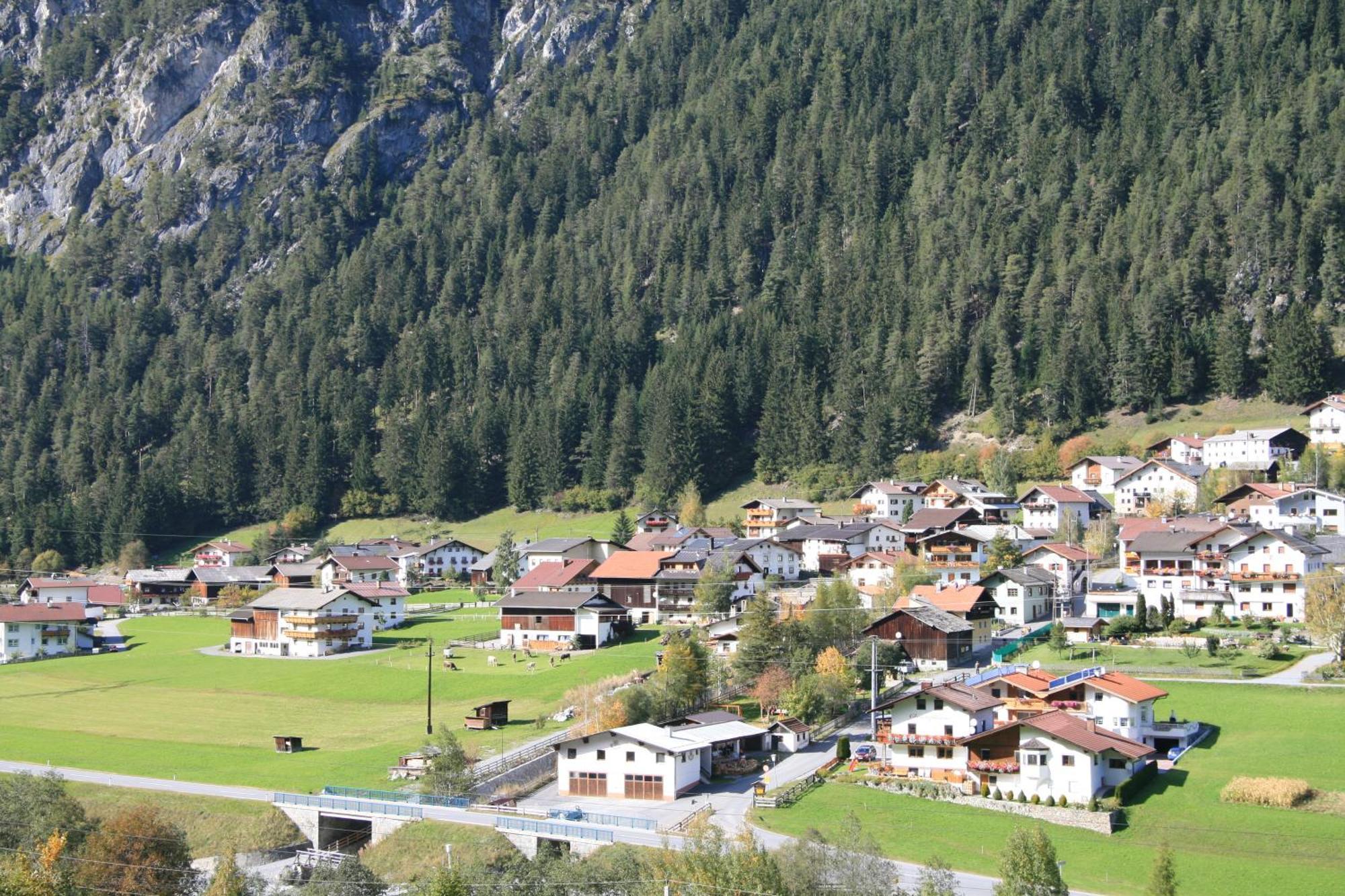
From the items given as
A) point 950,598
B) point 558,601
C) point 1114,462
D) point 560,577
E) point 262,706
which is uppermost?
point 1114,462

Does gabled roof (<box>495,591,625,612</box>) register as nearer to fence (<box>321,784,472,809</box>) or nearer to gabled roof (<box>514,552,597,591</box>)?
gabled roof (<box>514,552,597,591</box>)

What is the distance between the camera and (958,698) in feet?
166

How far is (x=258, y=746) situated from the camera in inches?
2334

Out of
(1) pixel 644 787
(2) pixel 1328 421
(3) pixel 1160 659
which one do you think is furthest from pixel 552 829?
(2) pixel 1328 421

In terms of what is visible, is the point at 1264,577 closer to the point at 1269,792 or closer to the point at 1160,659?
the point at 1160,659

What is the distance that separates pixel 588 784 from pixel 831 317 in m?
101

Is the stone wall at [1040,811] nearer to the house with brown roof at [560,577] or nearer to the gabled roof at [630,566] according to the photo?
the gabled roof at [630,566]

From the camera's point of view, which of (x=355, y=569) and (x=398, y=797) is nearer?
(x=398, y=797)

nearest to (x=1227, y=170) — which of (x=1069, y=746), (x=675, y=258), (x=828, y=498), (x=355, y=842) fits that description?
(x=828, y=498)

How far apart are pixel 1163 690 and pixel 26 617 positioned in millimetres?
72184

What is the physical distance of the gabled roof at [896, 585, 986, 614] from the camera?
7012 centimetres

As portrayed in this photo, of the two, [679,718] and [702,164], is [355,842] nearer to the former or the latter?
[679,718]

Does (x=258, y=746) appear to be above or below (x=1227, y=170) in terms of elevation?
below

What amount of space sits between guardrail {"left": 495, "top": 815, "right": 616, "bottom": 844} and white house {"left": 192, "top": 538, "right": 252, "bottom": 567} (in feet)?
292
